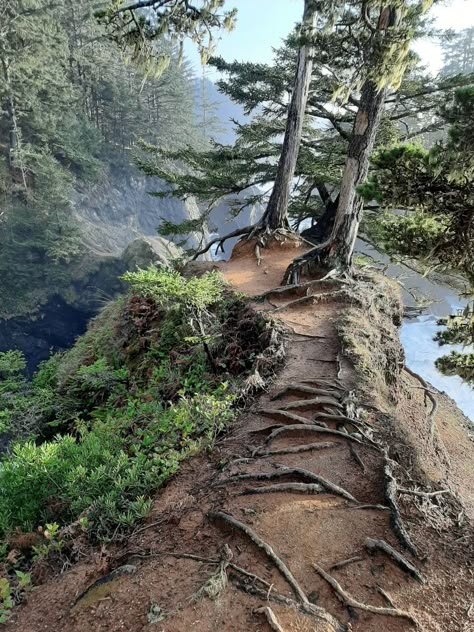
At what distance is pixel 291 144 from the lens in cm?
1037

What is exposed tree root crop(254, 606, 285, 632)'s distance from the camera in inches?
83.3

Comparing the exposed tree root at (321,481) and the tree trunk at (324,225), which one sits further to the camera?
the tree trunk at (324,225)

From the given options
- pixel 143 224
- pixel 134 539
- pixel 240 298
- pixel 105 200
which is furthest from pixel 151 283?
pixel 143 224

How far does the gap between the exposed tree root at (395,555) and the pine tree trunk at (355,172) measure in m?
5.45

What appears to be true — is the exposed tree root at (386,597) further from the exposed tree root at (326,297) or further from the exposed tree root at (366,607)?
the exposed tree root at (326,297)

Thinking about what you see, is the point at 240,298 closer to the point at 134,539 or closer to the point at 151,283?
the point at 151,283

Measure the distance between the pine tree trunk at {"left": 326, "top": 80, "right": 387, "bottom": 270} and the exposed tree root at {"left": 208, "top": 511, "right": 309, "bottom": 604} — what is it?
5576 mm

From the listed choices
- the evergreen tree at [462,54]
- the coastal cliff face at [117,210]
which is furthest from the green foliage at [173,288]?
the evergreen tree at [462,54]

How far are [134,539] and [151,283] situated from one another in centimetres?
337

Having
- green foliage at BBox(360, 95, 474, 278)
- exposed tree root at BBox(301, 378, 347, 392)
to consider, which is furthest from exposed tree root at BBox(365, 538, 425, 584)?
green foliage at BBox(360, 95, 474, 278)

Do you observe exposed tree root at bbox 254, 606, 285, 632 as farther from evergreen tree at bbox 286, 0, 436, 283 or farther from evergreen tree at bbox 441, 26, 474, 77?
evergreen tree at bbox 441, 26, 474, 77

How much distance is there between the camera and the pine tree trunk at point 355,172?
6812 millimetres

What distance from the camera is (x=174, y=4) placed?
194 inches

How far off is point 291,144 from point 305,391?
805cm
